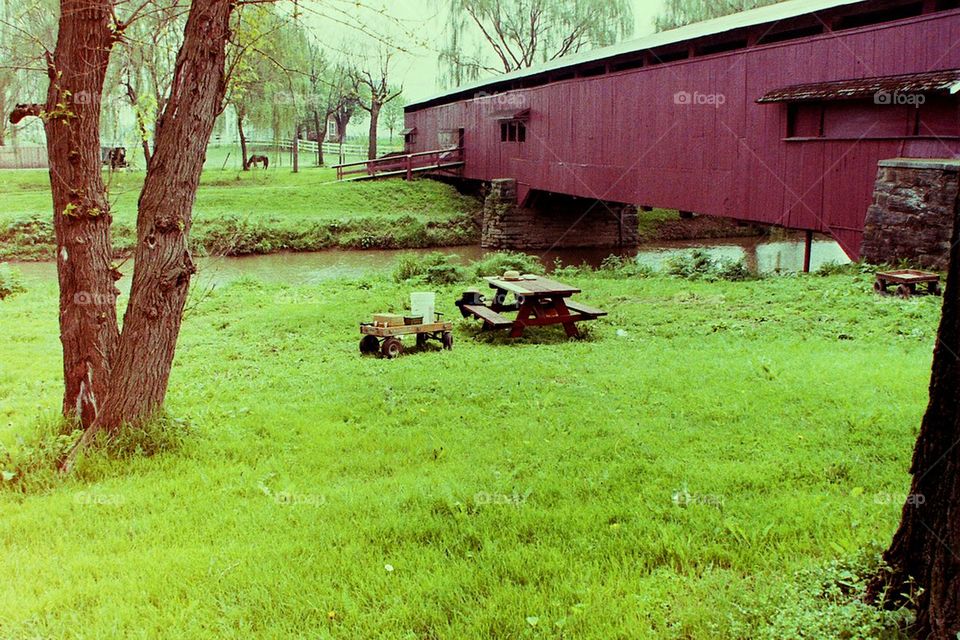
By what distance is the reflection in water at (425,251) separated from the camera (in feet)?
70.3

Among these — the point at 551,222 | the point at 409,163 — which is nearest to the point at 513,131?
the point at 551,222

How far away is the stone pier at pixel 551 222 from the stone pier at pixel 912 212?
14818 mm

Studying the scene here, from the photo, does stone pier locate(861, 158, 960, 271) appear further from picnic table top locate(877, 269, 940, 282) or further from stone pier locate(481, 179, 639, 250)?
stone pier locate(481, 179, 639, 250)

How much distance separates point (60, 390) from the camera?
7.34 meters

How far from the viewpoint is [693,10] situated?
39.0m

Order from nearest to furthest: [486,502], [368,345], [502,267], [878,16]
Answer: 1. [486,502]
2. [368,345]
3. [878,16]
4. [502,267]

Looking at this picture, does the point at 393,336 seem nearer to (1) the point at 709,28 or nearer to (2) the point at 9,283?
(2) the point at 9,283

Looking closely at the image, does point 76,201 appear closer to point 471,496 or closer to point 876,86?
point 471,496

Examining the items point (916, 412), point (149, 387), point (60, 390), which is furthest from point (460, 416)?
point (60, 390)

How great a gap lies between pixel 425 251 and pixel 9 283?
14.4 metres

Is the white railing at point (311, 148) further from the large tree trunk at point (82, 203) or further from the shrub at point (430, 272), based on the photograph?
the large tree trunk at point (82, 203)

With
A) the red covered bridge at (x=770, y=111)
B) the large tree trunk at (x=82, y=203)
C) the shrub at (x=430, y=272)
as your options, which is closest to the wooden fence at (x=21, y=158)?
the red covered bridge at (x=770, y=111)

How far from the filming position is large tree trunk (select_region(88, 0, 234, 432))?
495cm

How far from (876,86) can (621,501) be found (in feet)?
34.4
